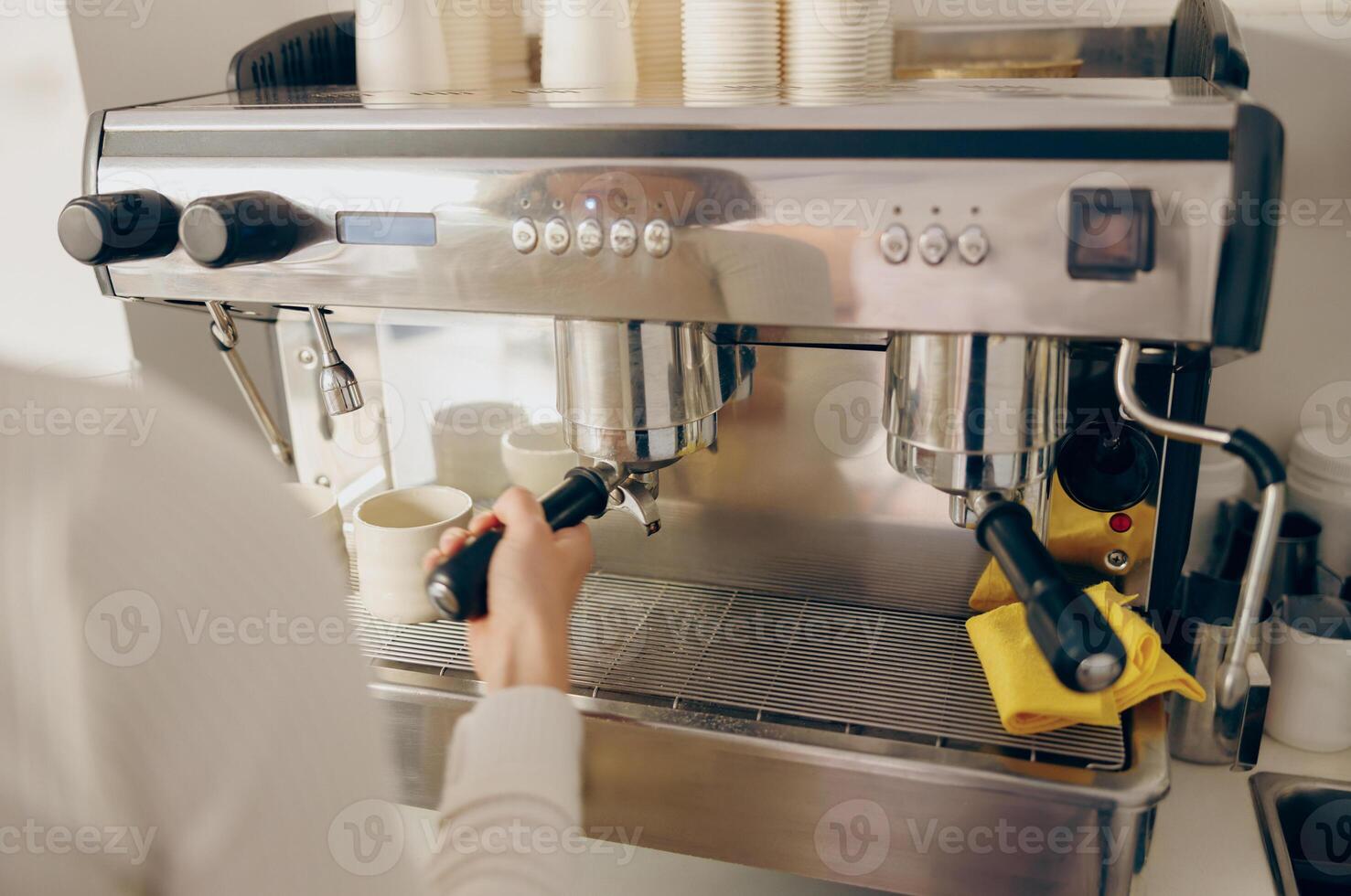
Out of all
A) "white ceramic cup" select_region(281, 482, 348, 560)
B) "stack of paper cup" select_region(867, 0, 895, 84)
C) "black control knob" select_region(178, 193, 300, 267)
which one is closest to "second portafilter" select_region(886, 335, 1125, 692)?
"stack of paper cup" select_region(867, 0, 895, 84)

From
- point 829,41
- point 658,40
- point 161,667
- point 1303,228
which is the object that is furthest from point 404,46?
point 1303,228

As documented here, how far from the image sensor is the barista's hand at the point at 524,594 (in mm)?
532

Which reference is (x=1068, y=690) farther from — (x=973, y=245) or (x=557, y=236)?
(x=557, y=236)

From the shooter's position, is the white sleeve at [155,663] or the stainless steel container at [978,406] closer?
the white sleeve at [155,663]

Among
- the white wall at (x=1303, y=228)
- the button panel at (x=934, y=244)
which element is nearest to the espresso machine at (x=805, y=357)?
the button panel at (x=934, y=244)

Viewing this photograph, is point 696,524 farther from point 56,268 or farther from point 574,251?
point 56,268

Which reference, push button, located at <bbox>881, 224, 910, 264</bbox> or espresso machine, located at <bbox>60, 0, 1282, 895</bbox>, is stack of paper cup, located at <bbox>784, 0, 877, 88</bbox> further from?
push button, located at <bbox>881, 224, 910, 264</bbox>

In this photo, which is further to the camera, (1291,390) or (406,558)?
(1291,390)

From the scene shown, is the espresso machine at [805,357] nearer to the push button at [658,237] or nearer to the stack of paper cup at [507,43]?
the push button at [658,237]

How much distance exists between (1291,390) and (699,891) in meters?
0.60

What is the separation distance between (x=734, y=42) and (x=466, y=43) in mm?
196

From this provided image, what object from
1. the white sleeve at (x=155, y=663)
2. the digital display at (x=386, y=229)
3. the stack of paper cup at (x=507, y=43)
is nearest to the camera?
the white sleeve at (x=155, y=663)

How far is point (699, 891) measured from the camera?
26.1 inches

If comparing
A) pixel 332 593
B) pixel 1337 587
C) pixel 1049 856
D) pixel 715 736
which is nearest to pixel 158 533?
pixel 332 593
